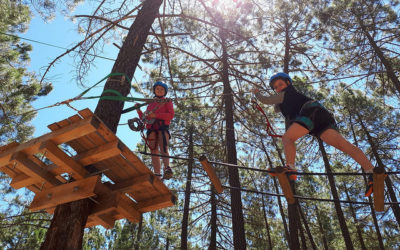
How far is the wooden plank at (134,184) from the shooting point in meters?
3.15

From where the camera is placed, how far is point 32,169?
2914 mm

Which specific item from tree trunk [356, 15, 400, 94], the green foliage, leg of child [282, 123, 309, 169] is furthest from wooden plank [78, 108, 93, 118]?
tree trunk [356, 15, 400, 94]

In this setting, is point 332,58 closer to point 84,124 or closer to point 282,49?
point 282,49

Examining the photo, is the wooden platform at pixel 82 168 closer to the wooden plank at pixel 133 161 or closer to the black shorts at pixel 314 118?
the wooden plank at pixel 133 161

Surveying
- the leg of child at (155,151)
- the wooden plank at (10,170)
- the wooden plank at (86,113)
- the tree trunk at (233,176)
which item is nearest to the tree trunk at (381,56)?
A: the tree trunk at (233,176)

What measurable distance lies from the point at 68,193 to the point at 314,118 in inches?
102

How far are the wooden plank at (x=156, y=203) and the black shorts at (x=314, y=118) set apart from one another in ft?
5.33

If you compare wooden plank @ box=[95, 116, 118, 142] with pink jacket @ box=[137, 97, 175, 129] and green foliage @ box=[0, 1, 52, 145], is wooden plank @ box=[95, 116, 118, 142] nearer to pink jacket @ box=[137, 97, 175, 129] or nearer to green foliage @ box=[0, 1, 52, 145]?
pink jacket @ box=[137, 97, 175, 129]

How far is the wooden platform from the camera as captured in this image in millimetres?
2750

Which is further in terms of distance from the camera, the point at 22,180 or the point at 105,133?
the point at 22,180

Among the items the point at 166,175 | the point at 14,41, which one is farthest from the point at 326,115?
the point at 14,41

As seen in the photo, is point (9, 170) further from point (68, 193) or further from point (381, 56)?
point (381, 56)

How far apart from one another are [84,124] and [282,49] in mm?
7085

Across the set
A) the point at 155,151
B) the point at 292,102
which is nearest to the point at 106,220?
the point at 155,151
